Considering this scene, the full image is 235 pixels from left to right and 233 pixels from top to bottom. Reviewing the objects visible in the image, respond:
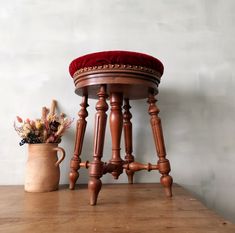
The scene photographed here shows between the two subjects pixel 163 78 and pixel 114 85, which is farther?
pixel 163 78

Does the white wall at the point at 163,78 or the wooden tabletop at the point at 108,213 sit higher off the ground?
the white wall at the point at 163,78

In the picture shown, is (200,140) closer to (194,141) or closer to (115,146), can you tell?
(194,141)

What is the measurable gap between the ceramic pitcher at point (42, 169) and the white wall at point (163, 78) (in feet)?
0.50

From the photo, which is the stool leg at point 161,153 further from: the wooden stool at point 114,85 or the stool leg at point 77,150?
the stool leg at point 77,150

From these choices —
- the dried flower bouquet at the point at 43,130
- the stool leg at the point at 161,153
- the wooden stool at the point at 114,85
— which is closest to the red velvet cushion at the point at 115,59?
the wooden stool at the point at 114,85

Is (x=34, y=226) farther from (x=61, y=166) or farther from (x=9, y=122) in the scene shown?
(x=9, y=122)

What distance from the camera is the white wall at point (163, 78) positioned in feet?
3.14

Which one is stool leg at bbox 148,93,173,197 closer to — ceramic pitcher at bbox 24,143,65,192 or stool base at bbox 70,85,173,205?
stool base at bbox 70,85,173,205

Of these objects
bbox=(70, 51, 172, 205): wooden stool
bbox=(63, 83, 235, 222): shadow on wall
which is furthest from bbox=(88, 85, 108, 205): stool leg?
bbox=(63, 83, 235, 222): shadow on wall

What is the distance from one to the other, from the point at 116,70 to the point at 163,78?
0.42m

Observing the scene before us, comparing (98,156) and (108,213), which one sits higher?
(98,156)

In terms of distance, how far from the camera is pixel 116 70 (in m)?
0.63

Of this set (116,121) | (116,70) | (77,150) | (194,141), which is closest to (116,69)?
(116,70)

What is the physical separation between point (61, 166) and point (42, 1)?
0.73m
